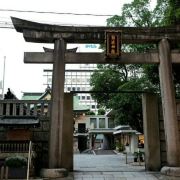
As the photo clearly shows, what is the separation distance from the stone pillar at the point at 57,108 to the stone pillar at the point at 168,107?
4.52 m

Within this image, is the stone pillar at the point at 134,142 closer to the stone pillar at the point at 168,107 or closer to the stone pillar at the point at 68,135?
the stone pillar at the point at 68,135

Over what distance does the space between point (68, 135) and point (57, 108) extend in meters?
2.05

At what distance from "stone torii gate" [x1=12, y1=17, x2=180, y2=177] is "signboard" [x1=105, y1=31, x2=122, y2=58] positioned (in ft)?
0.75

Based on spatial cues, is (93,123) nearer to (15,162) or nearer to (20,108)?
(20,108)

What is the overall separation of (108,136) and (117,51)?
45.8 m

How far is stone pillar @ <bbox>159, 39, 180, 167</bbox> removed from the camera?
13.1 meters

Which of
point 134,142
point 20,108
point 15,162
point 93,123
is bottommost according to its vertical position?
point 15,162

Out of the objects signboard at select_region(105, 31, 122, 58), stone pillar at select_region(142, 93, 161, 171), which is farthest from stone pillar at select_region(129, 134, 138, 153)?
signboard at select_region(105, 31, 122, 58)

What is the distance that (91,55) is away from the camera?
14438 mm

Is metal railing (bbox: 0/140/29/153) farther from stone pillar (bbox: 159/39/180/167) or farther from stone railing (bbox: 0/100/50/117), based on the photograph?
stone pillar (bbox: 159/39/180/167)

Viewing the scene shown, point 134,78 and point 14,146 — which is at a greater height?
point 134,78

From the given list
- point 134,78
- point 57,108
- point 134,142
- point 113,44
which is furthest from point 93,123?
point 57,108

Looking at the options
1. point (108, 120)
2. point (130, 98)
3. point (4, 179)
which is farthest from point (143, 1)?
point (108, 120)

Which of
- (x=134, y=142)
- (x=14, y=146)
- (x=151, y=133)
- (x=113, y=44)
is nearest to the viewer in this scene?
(x=113, y=44)
